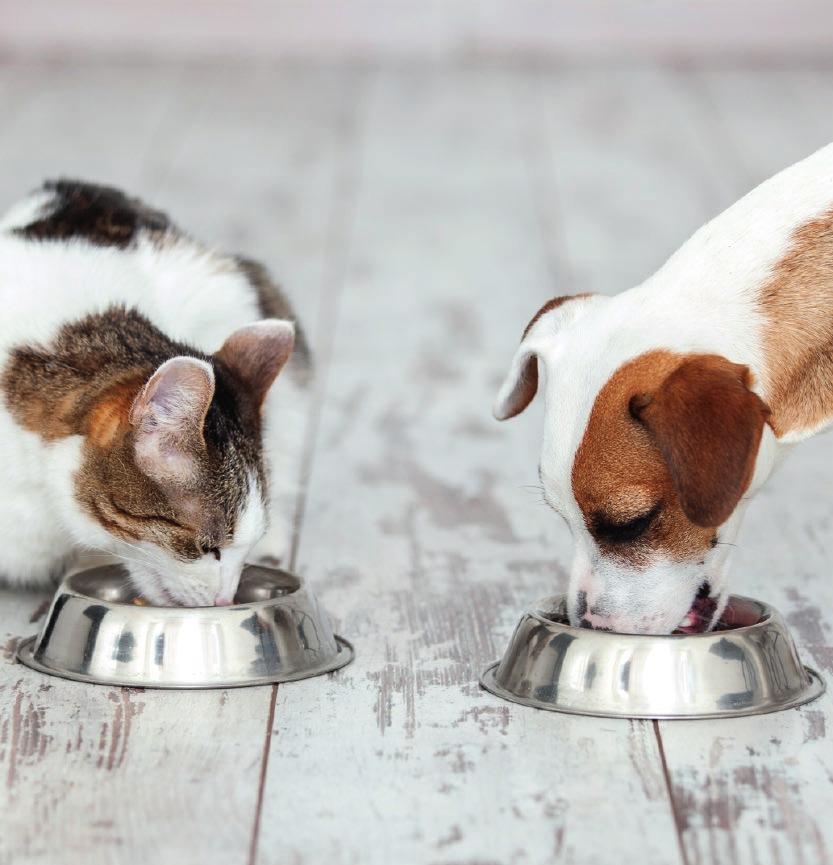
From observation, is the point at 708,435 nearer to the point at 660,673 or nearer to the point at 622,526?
the point at 622,526

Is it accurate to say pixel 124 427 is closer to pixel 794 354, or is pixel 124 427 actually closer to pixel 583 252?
pixel 794 354

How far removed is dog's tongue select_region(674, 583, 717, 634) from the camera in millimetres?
2314

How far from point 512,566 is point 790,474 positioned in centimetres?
84

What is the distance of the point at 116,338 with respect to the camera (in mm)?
2596

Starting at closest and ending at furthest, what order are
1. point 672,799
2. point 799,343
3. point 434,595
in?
point 672,799, point 799,343, point 434,595

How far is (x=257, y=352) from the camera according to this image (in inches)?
101

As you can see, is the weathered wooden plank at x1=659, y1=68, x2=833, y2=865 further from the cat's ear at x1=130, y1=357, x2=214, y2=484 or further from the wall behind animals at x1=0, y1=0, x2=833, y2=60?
the wall behind animals at x1=0, y1=0, x2=833, y2=60

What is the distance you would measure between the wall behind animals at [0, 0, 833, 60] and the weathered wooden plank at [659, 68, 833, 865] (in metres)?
5.51

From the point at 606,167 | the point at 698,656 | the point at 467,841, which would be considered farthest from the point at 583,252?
the point at 467,841

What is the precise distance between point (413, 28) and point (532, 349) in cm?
656

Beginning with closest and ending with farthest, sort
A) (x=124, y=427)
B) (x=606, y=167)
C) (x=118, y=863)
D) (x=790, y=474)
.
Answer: (x=118, y=863)
(x=124, y=427)
(x=790, y=474)
(x=606, y=167)

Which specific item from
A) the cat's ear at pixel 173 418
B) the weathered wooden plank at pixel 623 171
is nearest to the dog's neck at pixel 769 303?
the cat's ear at pixel 173 418

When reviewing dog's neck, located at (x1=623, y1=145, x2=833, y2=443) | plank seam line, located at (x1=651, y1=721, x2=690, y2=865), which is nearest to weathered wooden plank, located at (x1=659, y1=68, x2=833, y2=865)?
plank seam line, located at (x1=651, y1=721, x2=690, y2=865)

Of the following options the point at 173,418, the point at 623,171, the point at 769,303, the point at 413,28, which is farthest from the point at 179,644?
the point at 413,28
